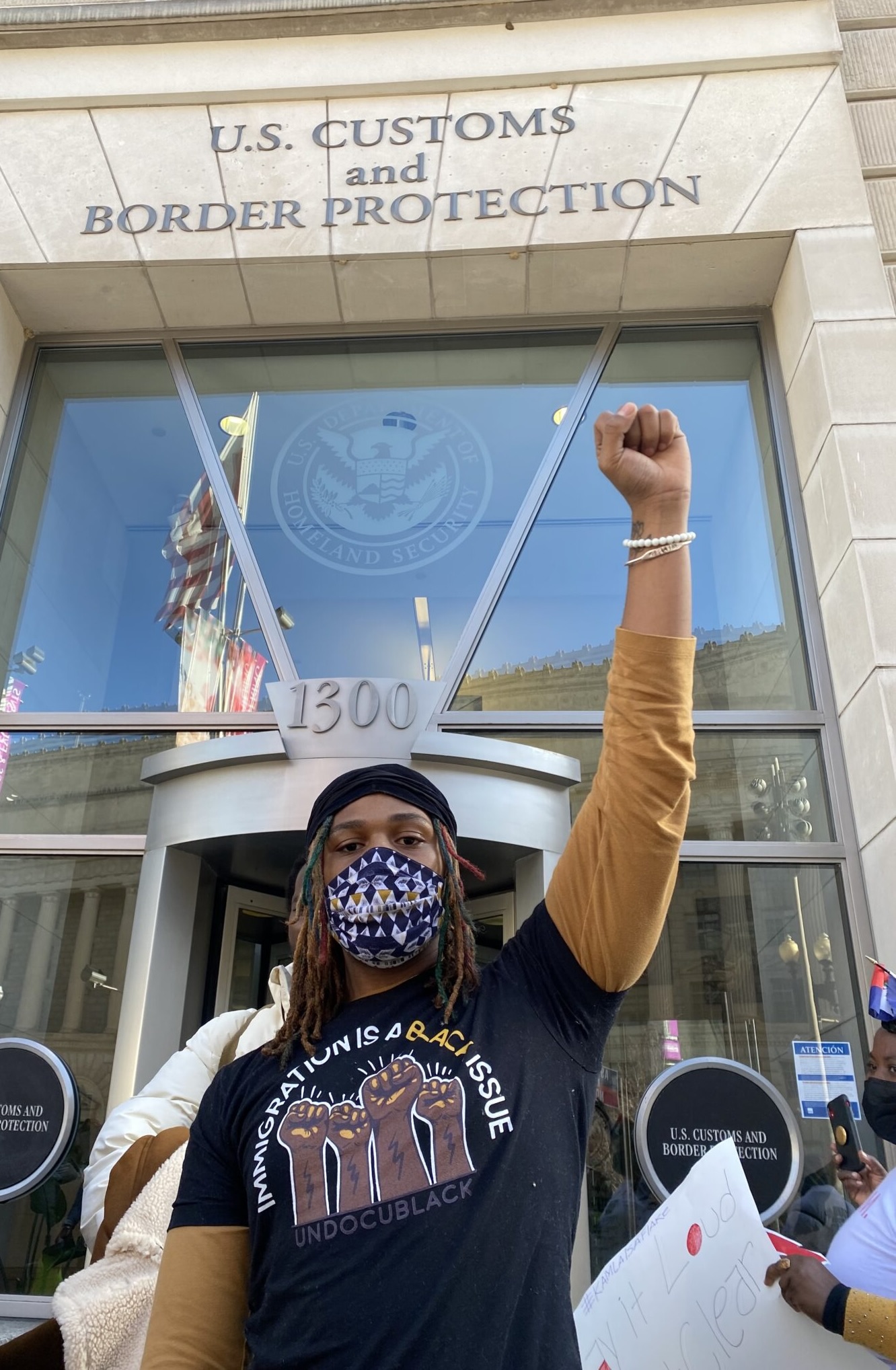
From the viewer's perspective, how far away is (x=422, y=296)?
6574 millimetres

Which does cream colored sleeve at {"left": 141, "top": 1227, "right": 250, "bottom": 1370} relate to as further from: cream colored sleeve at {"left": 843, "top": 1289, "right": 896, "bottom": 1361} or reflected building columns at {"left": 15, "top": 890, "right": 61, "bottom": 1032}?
reflected building columns at {"left": 15, "top": 890, "right": 61, "bottom": 1032}

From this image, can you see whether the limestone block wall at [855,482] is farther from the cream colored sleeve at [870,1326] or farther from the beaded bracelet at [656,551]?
the beaded bracelet at [656,551]

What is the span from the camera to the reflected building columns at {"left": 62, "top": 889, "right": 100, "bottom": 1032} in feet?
16.8

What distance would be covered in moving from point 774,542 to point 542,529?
140 cm

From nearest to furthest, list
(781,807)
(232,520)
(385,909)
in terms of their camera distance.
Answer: (385,909)
(781,807)
(232,520)

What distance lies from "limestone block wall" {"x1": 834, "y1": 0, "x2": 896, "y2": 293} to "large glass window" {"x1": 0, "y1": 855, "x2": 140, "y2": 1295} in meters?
5.67

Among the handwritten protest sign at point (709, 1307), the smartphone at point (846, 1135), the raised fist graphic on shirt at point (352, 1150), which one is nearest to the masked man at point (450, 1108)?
the raised fist graphic on shirt at point (352, 1150)

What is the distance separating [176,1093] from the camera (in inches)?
103

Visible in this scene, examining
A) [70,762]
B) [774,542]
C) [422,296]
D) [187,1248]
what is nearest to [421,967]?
[187,1248]

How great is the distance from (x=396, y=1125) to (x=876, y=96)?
7.13m

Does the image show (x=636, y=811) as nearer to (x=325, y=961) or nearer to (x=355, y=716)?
(x=325, y=961)

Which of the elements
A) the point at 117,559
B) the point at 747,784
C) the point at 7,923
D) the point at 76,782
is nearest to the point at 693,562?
the point at 747,784

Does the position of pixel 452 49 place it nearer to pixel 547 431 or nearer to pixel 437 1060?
pixel 547 431

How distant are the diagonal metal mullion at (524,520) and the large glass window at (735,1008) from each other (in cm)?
167
